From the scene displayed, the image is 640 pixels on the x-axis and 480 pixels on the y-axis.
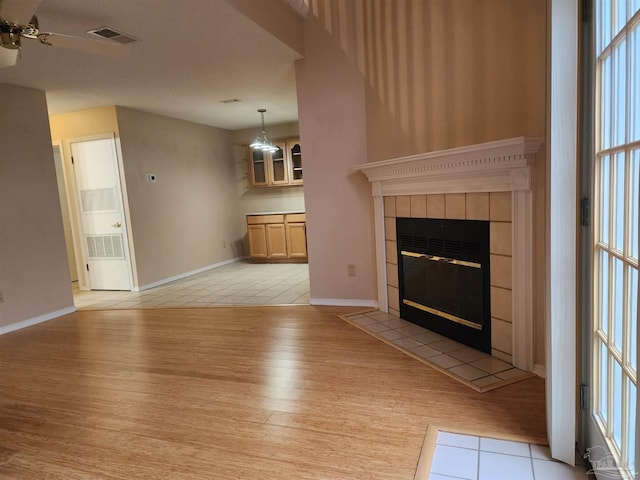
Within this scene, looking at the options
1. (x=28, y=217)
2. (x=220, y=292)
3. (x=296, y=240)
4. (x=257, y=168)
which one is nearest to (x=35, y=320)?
(x=28, y=217)

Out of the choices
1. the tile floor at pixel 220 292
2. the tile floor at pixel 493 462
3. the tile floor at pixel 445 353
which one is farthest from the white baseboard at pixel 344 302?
the tile floor at pixel 493 462

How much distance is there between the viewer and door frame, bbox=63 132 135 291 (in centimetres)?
529

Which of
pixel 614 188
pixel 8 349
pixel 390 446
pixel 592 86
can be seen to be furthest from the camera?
pixel 8 349

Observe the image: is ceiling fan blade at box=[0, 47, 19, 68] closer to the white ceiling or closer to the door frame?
the white ceiling

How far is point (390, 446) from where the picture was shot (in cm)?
179

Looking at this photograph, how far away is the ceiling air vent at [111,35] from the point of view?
2.99 meters

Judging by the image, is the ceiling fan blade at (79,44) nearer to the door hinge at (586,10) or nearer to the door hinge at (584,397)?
the door hinge at (586,10)

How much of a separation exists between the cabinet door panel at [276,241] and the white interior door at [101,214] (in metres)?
2.38

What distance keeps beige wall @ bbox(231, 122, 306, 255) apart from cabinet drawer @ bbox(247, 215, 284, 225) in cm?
47

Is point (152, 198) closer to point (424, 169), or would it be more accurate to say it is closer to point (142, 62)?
point (142, 62)

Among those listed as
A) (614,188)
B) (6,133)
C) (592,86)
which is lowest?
(614,188)

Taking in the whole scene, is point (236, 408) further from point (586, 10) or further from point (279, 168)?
point (279, 168)

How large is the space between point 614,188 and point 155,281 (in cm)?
568

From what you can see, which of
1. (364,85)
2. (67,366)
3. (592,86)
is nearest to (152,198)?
(67,366)
